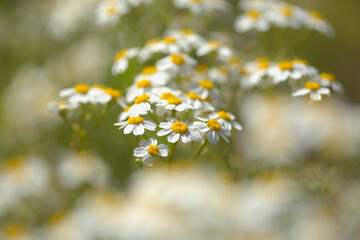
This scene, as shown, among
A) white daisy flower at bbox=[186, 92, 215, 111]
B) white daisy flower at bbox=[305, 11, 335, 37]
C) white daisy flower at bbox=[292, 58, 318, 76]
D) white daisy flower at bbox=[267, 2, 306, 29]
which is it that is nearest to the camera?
white daisy flower at bbox=[186, 92, 215, 111]

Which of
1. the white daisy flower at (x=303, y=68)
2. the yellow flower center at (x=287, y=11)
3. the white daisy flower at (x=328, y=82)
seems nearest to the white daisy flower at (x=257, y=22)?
the yellow flower center at (x=287, y=11)

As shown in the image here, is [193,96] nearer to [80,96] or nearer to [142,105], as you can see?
[142,105]

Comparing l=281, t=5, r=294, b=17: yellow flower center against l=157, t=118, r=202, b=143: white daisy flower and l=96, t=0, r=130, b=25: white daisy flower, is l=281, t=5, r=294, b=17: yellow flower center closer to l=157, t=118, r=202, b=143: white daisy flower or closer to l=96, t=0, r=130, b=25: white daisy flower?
l=96, t=0, r=130, b=25: white daisy flower

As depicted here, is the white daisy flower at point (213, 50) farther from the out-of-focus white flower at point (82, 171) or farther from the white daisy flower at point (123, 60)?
the out-of-focus white flower at point (82, 171)

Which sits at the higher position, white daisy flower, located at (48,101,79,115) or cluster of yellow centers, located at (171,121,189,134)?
white daisy flower, located at (48,101,79,115)

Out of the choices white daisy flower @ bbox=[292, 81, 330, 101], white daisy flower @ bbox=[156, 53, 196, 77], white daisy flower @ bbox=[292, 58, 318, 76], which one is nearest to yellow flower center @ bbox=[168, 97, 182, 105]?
white daisy flower @ bbox=[156, 53, 196, 77]

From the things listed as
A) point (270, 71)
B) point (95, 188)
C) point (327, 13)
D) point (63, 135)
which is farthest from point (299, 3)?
point (95, 188)

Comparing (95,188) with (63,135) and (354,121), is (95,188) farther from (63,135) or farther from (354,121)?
(354,121)

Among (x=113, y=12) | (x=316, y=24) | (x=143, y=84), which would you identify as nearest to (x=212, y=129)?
(x=143, y=84)
